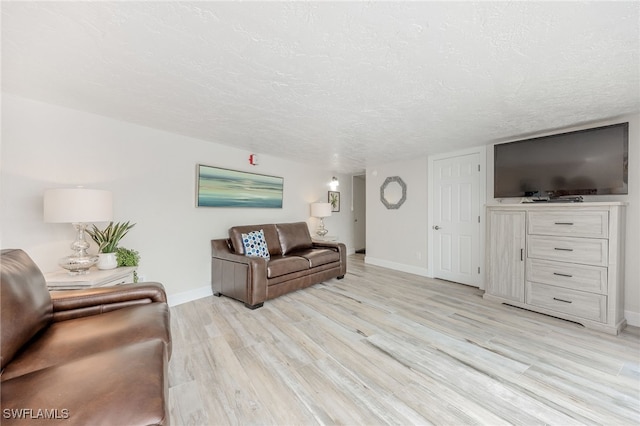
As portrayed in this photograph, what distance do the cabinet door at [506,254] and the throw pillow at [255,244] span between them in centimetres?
293

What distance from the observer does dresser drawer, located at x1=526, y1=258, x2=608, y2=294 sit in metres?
2.36

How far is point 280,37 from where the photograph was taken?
1.35m

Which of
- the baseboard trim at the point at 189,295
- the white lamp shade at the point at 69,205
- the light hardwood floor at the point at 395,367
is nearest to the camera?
the light hardwood floor at the point at 395,367

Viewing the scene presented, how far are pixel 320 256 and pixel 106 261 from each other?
8.09ft

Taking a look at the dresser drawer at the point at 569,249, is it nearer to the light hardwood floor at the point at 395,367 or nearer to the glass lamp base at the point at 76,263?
the light hardwood floor at the point at 395,367

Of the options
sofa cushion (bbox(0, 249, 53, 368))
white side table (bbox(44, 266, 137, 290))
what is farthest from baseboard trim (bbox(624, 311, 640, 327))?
white side table (bbox(44, 266, 137, 290))

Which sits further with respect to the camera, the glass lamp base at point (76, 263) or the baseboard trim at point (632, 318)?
the baseboard trim at point (632, 318)

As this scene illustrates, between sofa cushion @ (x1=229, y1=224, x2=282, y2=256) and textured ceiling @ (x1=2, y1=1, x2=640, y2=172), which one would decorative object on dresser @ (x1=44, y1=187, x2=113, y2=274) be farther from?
sofa cushion @ (x1=229, y1=224, x2=282, y2=256)

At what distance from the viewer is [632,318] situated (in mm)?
2463

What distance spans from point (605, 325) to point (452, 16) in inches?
122

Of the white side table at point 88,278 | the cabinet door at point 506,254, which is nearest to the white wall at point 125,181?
the white side table at point 88,278

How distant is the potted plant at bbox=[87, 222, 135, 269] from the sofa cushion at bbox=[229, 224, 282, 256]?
120 cm

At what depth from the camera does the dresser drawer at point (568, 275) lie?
7.74ft

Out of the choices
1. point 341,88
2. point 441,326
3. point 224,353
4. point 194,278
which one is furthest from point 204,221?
point 441,326
